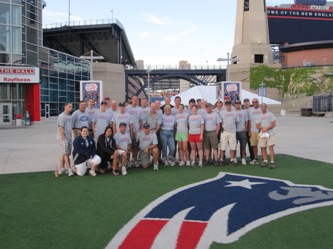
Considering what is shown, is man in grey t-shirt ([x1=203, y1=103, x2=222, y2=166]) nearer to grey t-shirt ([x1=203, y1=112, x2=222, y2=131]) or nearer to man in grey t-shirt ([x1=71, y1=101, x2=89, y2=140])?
grey t-shirt ([x1=203, y1=112, x2=222, y2=131])

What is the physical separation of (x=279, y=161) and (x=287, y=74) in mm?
54106

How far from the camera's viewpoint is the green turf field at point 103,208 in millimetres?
4160

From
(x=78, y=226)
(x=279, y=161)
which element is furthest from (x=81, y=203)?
(x=279, y=161)

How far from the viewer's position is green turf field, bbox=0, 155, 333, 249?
164 inches

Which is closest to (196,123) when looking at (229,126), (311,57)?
(229,126)

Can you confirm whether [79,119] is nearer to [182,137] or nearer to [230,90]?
[182,137]

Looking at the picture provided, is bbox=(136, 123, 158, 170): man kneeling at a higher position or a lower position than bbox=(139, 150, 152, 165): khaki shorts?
higher

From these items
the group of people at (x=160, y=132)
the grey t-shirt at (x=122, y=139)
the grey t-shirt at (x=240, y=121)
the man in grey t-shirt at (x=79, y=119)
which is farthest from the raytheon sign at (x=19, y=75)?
the grey t-shirt at (x=240, y=121)

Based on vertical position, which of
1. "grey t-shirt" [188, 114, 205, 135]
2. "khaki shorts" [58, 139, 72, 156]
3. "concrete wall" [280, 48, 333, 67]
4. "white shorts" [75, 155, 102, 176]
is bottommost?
"white shorts" [75, 155, 102, 176]

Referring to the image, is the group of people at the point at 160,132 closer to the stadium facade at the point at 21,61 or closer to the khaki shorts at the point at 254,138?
the khaki shorts at the point at 254,138

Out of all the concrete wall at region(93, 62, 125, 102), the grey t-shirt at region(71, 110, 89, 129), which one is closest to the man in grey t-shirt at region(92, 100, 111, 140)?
the grey t-shirt at region(71, 110, 89, 129)

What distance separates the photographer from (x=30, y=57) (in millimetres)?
32156

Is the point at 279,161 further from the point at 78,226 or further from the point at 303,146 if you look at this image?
the point at 78,226

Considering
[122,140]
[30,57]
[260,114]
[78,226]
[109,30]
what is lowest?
[78,226]
